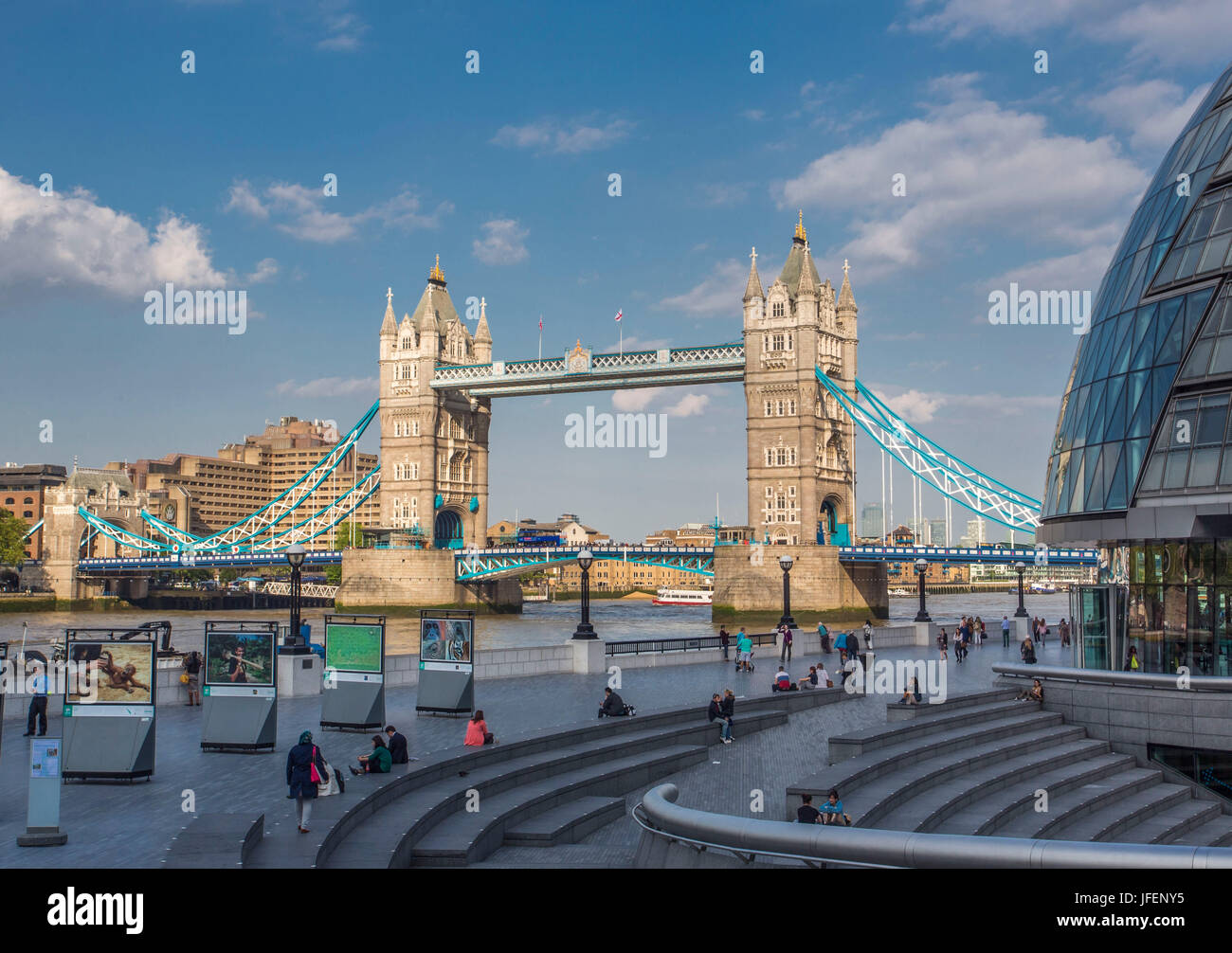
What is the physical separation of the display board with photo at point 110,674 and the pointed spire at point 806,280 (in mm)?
73239

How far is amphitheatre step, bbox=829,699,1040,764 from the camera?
17.1 m

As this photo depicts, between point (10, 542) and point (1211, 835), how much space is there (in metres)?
119

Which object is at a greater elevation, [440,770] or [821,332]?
[821,332]

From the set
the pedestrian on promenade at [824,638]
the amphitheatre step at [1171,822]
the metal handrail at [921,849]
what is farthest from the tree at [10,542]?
the metal handrail at [921,849]

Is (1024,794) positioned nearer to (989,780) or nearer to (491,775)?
(989,780)

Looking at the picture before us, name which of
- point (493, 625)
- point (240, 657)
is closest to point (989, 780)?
point (240, 657)

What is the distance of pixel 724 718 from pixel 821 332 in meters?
67.9

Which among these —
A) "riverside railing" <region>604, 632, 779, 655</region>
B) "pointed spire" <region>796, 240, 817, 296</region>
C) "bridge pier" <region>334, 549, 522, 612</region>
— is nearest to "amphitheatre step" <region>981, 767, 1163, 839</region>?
"riverside railing" <region>604, 632, 779, 655</region>

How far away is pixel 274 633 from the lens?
16.3 metres

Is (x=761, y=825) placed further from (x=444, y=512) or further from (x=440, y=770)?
(x=444, y=512)

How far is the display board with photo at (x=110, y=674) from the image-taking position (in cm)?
1410

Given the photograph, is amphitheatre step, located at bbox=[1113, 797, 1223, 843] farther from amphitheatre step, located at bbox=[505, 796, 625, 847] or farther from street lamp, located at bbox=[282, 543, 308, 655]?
street lamp, located at bbox=[282, 543, 308, 655]
